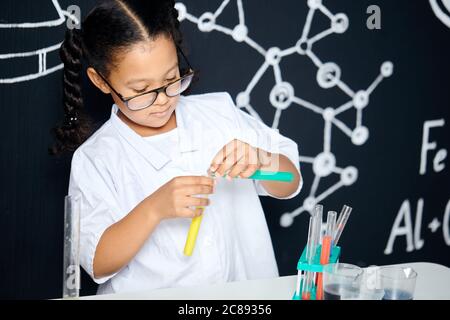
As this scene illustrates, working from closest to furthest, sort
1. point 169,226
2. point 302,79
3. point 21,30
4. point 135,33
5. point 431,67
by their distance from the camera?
1. point 135,33
2. point 169,226
3. point 21,30
4. point 302,79
5. point 431,67

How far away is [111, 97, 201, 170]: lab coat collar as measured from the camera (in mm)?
1329

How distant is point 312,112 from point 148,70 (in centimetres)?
78

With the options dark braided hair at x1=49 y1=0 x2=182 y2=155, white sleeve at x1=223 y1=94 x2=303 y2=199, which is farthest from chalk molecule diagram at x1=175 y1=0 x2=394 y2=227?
dark braided hair at x1=49 y1=0 x2=182 y2=155

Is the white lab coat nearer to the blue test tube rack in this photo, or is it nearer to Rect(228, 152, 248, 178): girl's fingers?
Rect(228, 152, 248, 178): girl's fingers

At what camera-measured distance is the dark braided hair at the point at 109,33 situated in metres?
1.20

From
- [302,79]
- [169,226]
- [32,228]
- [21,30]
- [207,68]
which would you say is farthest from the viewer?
[302,79]

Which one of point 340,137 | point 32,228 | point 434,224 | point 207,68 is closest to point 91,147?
point 32,228

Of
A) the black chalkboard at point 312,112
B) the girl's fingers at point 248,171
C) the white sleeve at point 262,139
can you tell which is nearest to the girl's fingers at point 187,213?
the girl's fingers at point 248,171

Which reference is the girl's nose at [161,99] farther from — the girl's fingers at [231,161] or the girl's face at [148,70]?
the girl's fingers at [231,161]

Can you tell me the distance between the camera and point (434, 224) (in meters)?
2.11

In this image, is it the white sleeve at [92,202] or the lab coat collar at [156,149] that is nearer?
the white sleeve at [92,202]

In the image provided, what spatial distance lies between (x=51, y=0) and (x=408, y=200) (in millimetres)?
1334

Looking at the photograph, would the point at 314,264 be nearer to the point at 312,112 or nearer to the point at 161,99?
the point at 161,99
